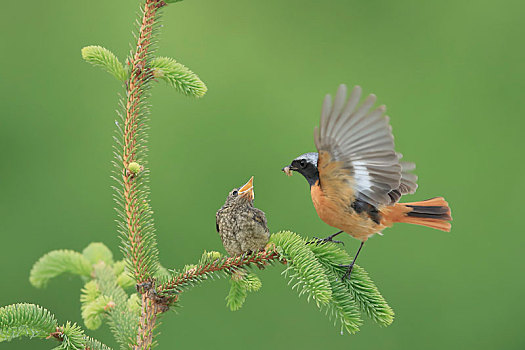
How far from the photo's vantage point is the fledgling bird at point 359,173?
1380 mm

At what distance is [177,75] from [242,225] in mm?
464

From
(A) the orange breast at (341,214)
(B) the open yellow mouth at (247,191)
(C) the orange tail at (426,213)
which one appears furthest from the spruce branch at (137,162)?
(C) the orange tail at (426,213)

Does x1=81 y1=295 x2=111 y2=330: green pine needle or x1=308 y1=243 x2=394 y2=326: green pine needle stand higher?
x1=81 y1=295 x2=111 y2=330: green pine needle

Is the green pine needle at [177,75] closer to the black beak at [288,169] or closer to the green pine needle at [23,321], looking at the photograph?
the black beak at [288,169]

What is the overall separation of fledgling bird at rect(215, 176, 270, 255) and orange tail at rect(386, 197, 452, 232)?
1.53 ft

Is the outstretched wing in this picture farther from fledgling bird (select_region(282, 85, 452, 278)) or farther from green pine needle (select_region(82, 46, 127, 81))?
green pine needle (select_region(82, 46, 127, 81))

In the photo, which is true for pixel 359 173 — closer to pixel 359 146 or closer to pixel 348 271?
pixel 359 146

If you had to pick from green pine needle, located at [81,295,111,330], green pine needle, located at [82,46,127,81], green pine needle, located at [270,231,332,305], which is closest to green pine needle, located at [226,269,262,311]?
green pine needle, located at [270,231,332,305]

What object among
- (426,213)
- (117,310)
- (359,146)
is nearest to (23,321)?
(117,310)

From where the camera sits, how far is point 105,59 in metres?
1.30

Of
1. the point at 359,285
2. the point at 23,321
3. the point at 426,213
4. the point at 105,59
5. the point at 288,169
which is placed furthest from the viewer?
the point at 426,213

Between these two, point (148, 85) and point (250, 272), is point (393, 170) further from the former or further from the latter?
point (148, 85)

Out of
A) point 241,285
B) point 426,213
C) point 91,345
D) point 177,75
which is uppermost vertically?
point 177,75

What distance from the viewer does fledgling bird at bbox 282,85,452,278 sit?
138 cm
